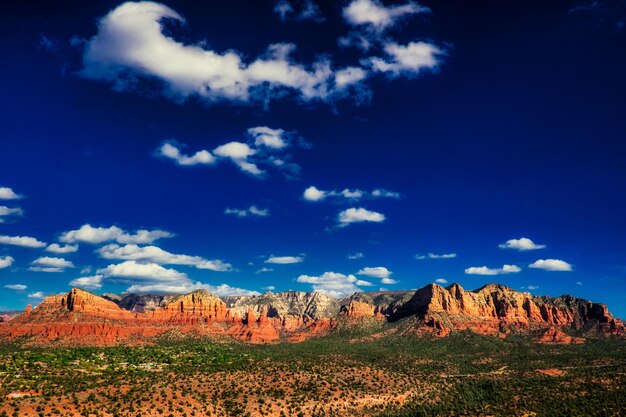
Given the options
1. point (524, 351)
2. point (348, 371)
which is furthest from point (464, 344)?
point (348, 371)

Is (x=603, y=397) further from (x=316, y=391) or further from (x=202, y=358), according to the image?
(x=202, y=358)

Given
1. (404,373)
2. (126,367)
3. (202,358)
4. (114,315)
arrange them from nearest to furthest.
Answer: (126,367)
(404,373)
(202,358)
(114,315)

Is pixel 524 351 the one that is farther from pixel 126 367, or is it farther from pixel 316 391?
pixel 126 367

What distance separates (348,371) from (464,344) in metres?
91.4

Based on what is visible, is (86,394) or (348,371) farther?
(348,371)

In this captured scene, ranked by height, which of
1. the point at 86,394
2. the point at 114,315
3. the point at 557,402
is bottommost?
the point at 557,402

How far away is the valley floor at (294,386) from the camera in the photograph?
76688 mm

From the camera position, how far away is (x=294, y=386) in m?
94.1

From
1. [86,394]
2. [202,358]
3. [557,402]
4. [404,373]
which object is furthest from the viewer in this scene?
[202,358]

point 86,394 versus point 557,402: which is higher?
point 86,394

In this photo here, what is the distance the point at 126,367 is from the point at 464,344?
135 m

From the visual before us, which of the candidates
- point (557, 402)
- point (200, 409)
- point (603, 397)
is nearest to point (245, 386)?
point (200, 409)

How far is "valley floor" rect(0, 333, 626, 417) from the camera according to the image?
76.7m

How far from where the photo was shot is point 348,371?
11019 cm
